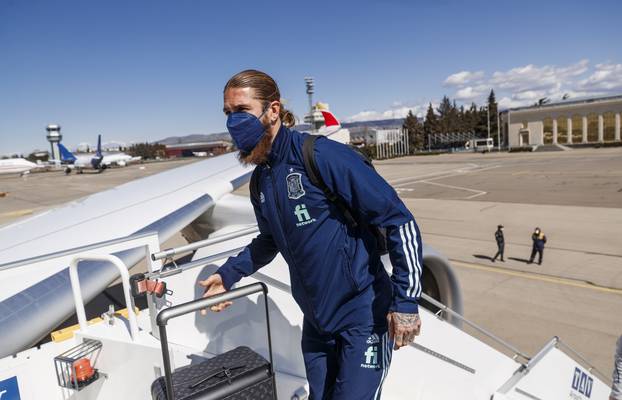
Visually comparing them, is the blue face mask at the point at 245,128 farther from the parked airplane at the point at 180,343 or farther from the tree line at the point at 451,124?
the tree line at the point at 451,124

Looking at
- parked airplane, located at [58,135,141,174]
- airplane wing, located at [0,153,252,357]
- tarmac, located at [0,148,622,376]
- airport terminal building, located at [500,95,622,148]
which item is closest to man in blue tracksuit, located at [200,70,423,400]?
airplane wing, located at [0,153,252,357]

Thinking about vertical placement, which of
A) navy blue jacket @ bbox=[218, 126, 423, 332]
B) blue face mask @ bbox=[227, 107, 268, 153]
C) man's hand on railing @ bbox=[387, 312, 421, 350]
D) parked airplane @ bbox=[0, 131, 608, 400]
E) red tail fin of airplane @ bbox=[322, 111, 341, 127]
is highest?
red tail fin of airplane @ bbox=[322, 111, 341, 127]

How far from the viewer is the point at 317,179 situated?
197 centimetres

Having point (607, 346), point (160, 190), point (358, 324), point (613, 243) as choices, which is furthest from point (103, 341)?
point (613, 243)

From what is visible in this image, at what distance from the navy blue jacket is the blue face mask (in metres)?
0.10

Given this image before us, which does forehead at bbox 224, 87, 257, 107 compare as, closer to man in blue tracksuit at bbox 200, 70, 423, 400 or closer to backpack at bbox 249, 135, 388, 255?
man in blue tracksuit at bbox 200, 70, 423, 400

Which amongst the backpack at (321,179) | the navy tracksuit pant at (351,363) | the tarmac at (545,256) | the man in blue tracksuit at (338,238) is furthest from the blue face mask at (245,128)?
the tarmac at (545,256)

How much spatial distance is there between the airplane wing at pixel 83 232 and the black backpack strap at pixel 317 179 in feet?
7.39

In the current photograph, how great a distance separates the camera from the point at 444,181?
33625 mm

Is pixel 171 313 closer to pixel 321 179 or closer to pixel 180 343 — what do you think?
pixel 321 179

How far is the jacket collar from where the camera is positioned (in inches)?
81.3

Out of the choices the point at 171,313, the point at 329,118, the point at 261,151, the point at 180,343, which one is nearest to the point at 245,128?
the point at 261,151

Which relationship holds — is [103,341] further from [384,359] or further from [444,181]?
[444,181]

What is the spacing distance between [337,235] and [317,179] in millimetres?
276
